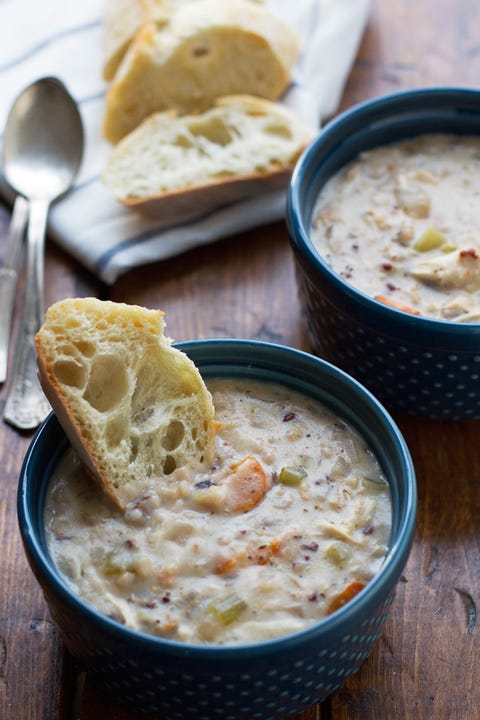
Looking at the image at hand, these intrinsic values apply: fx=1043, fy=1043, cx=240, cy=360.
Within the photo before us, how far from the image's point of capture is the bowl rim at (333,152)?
197 centimetres

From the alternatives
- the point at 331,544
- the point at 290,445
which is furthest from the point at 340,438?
the point at 331,544

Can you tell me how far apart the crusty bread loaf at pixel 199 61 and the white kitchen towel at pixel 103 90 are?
0.11m

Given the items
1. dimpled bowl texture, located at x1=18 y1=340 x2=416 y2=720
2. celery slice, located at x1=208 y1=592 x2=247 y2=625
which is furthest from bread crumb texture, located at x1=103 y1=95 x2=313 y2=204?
celery slice, located at x1=208 y1=592 x2=247 y2=625

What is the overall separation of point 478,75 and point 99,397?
1786 mm

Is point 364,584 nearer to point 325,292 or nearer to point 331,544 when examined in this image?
point 331,544

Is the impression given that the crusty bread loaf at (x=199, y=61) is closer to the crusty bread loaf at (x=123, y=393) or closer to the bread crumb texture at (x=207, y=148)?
the bread crumb texture at (x=207, y=148)

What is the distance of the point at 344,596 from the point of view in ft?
5.24

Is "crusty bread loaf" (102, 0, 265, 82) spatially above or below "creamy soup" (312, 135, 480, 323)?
above

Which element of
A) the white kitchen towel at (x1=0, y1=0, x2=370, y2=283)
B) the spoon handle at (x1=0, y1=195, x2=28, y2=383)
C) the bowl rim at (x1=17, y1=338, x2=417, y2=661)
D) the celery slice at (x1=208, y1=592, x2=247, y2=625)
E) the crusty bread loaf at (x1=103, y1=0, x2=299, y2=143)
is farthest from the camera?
the crusty bread loaf at (x1=103, y1=0, x2=299, y2=143)

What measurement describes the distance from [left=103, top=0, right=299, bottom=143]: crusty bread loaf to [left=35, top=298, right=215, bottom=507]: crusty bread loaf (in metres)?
1.11

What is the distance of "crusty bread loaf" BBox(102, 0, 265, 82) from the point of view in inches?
109

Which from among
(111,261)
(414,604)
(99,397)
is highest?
(99,397)

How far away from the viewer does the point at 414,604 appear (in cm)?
189

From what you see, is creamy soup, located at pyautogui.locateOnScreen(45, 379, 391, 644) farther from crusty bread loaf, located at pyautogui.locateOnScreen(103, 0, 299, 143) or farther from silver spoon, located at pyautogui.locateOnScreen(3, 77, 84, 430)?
crusty bread loaf, located at pyautogui.locateOnScreen(103, 0, 299, 143)
